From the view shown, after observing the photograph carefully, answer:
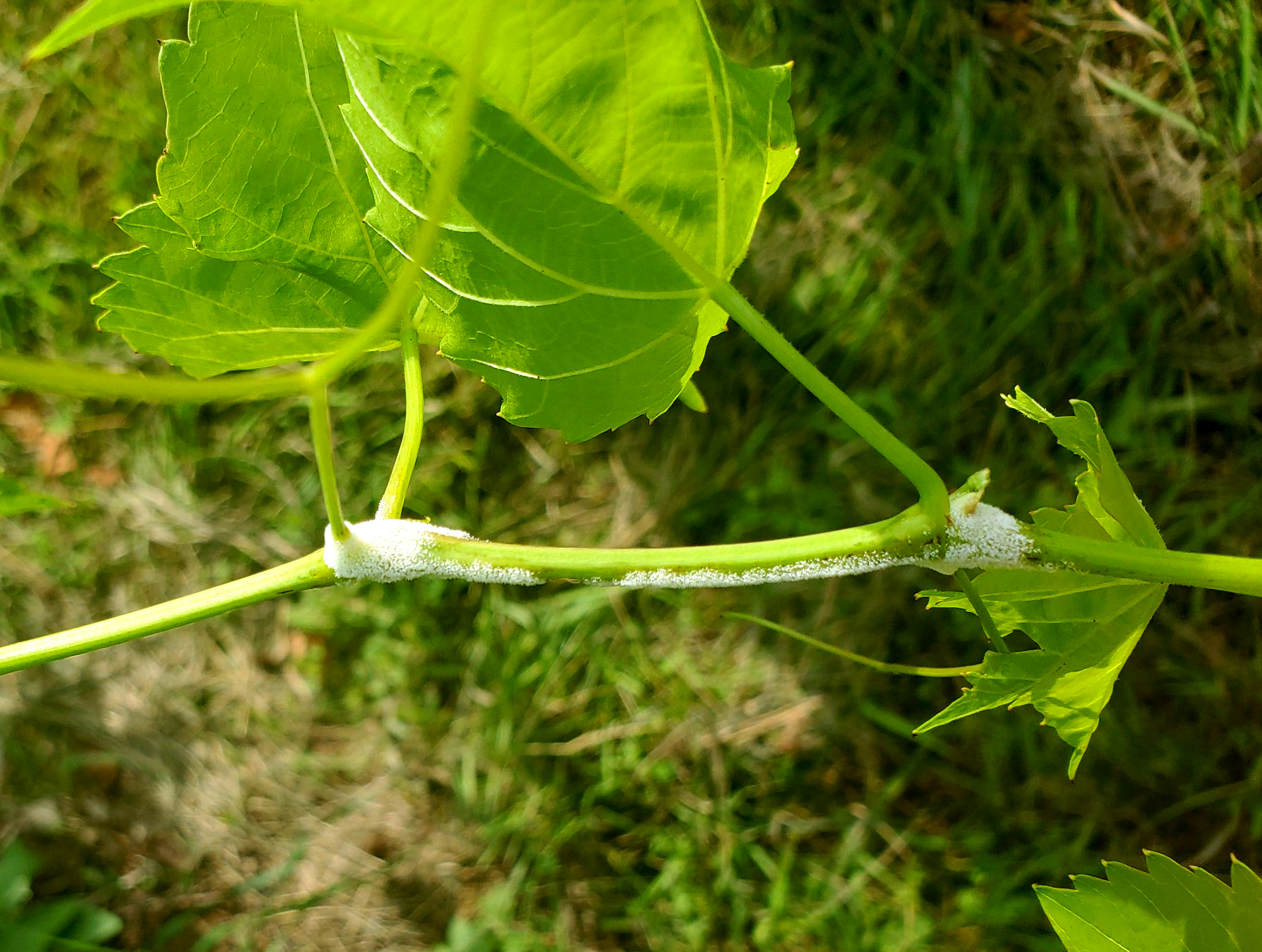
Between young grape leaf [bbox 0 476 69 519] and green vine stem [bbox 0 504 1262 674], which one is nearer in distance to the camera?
green vine stem [bbox 0 504 1262 674]

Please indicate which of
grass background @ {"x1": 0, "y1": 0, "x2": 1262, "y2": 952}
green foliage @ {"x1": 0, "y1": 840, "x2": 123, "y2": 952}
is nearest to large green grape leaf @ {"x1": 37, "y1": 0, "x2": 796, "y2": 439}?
grass background @ {"x1": 0, "y1": 0, "x2": 1262, "y2": 952}

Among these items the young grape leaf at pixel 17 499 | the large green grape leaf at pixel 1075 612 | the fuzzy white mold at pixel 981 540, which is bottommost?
the large green grape leaf at pixel 1075 612

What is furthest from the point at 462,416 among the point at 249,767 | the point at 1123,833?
the point at 1123,833

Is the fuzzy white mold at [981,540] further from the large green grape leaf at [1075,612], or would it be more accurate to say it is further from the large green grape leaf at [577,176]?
the large green grape leaf at [577,176]

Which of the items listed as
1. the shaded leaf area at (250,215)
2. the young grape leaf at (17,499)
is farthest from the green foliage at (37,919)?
the shaded leaf area at (250,215)

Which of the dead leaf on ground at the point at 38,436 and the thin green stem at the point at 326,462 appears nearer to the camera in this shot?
the thin green stem at the point at 326,462

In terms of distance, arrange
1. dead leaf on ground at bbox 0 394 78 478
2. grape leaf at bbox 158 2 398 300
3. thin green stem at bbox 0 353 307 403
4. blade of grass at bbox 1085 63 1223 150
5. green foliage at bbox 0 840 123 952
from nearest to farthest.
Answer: thin green stem at bbox 0 353 307 403, grape leaf at bbox 158 2 398 300, blade of grass at bbox 1085 63 1223 150, green foliage at bbox 0 840 123 952, dead leaf on ground at bbox 0 394 78 478

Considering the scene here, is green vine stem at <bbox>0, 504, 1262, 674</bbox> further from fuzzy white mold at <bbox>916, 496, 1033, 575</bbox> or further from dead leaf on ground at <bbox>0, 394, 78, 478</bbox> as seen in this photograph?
dead leaf on ground at <bbox>0, 394, 78, 478</bbox>

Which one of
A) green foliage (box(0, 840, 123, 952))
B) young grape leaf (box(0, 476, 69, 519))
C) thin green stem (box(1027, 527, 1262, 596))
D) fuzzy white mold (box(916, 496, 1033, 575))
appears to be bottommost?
green foliage (box(0, 840, 123, 952))
